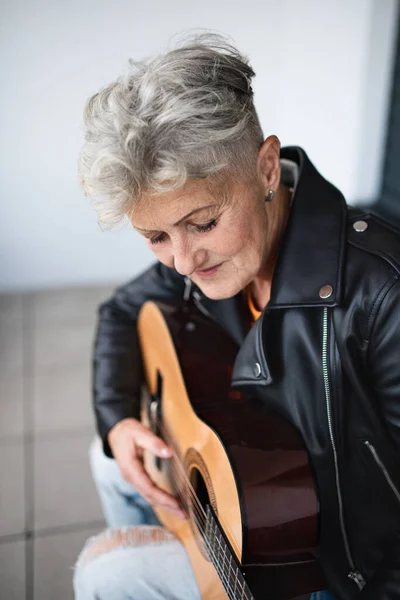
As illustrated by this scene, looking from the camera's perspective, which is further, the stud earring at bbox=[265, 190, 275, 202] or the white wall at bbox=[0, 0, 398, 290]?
the white wall at bbox=[0, 0, 398, 290]

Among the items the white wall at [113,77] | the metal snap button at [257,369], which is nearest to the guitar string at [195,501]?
the metal snap button at [257,369]

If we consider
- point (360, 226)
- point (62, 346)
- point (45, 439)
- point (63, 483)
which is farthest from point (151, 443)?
point (62, 346)

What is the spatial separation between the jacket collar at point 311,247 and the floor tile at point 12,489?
128 centimetres

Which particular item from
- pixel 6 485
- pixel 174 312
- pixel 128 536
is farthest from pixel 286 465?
pixel 6 485

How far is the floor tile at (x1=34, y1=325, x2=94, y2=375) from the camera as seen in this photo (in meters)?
2.74

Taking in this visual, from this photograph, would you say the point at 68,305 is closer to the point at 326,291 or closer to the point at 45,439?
the point at 45,439

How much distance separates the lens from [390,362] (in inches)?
35.1

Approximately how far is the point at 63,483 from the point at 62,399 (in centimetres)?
48

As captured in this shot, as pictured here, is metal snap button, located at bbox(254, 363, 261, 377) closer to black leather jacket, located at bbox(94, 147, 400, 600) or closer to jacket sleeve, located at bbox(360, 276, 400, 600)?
black leather jacket, located at bbox(94, 147, 400, 600)

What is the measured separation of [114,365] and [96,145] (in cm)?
69

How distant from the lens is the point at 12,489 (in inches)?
79.3

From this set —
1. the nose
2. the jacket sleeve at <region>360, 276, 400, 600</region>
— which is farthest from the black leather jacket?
the nose

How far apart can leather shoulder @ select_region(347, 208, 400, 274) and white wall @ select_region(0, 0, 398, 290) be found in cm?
218

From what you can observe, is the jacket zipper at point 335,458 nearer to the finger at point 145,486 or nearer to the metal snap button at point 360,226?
the metal snap button at point 360,226
